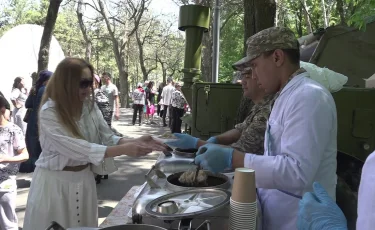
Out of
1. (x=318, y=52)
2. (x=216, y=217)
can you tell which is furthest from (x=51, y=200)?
(x=318, y=52)

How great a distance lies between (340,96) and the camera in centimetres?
417

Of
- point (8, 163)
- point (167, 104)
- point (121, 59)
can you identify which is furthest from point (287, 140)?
point (121, 59)

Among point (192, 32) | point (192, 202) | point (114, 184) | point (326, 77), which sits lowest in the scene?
point (114, 184)

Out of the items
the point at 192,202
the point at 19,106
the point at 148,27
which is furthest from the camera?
the point at 148,27

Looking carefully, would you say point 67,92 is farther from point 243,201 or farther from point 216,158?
point 243,201

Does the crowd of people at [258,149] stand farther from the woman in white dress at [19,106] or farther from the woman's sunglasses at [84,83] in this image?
the woman in white dress at [19,106]

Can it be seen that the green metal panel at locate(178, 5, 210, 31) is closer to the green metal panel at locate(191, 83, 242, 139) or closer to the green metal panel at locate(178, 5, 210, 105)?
the green metal panel at locate(178, 5, 210, 105)

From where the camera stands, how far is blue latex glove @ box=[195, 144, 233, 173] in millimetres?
1982

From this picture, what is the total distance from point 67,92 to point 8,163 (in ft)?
5.68

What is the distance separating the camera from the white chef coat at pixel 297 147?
5.62 feet

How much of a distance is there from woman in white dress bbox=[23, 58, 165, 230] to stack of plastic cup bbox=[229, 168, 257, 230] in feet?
3.59

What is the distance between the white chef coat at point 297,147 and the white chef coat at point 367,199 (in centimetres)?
72

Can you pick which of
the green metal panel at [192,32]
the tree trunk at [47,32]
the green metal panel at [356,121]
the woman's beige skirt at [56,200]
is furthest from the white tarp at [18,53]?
the woman's beige skirt at [56,200]

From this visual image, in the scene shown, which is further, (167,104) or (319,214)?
(167,104)
